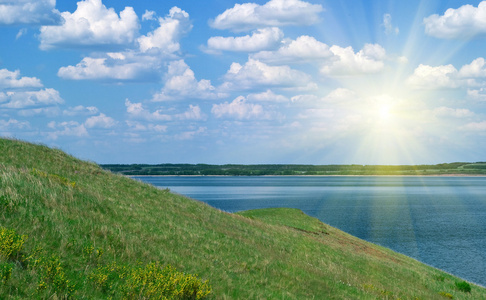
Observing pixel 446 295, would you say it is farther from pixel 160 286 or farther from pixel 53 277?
pixel 53 277

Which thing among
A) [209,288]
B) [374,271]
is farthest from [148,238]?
[374,271]

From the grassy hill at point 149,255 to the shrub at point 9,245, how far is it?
0.02m

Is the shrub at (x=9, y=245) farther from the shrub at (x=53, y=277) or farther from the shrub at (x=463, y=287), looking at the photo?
the shrub at (x=463, y=287)

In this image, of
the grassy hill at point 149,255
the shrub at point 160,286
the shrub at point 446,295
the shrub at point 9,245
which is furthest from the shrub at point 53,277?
the shrub at point 446,295

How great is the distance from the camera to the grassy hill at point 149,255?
11.2 m

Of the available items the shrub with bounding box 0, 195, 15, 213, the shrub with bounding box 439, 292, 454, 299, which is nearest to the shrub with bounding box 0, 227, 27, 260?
the shrub with bounding box 0, 195, 15, 213

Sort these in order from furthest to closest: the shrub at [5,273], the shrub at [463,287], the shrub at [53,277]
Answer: the shrub at [463,287]
the shrub at [53,277]
the shrub at [5,273]

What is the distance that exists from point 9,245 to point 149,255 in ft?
15.9

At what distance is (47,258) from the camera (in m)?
11.6

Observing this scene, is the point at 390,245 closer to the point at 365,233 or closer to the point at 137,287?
the point at 365,233

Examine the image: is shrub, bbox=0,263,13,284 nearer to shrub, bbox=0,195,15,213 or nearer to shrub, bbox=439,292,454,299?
shrub, bbox=0,195,15,213

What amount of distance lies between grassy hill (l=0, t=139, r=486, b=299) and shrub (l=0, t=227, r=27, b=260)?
0.9 inches

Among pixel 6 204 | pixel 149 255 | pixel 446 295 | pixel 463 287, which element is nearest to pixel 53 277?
pixel 149 255

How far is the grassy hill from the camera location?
1122 cm
